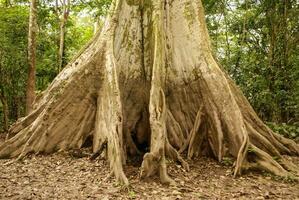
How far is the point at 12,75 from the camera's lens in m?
12.5

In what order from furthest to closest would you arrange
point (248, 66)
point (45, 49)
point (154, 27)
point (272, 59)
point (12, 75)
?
1. point (45, 49)
2. point (12, 75)
3. point (248, 66)
4. point (272, 59)
5. point (154, 27)

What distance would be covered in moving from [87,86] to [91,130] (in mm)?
884

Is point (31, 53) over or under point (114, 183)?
over

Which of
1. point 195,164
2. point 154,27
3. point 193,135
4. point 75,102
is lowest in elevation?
A: point 195,164

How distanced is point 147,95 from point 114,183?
2.37m

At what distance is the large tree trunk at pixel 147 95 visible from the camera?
6801 mm

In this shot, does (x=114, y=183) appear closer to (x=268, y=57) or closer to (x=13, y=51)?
(x=268, y=57)

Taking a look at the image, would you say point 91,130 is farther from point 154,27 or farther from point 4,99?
point 4,99

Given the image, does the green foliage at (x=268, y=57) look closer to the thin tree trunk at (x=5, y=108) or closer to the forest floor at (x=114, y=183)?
the forest floor at (x=114, y=183)

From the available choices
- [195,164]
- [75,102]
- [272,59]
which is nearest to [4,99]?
[75,102]

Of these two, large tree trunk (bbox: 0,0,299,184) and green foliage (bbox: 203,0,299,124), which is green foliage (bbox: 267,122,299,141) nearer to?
green foliage (bbox: 203,0,299,124)

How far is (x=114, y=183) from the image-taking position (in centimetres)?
529

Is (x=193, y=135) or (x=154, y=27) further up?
(x=154, y=27)

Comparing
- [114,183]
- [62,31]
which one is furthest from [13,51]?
[114,183]
